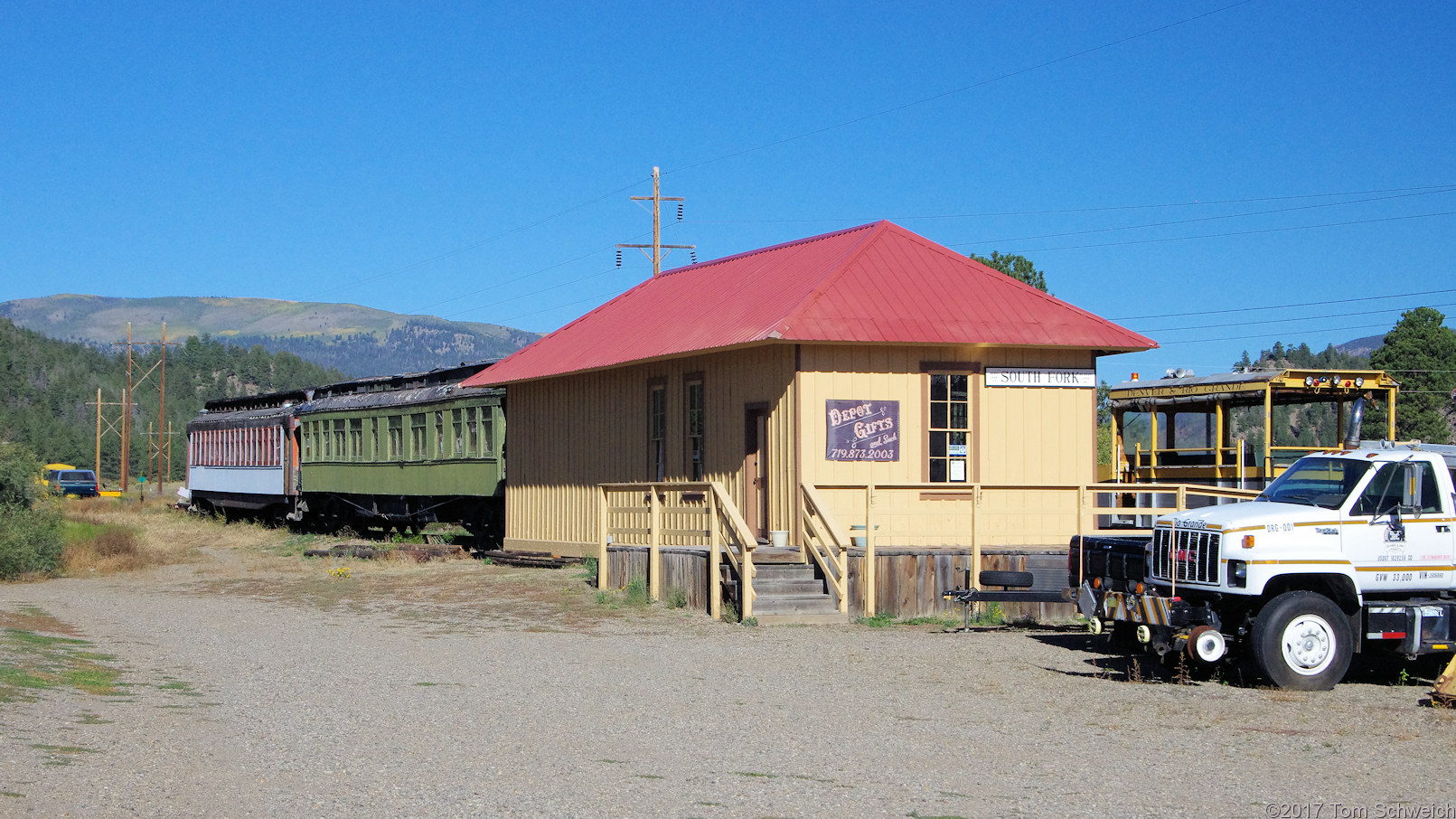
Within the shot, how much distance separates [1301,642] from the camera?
11578mm

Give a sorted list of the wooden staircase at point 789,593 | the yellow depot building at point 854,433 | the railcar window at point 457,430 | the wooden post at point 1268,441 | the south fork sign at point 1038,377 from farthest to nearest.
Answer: the railcar window at point 457,430 < the wooden post at point 1268,441 < the south fork sign at point 1038,377 < the yellow depot building at point 854,433 < the wooden staircase at point 789,593

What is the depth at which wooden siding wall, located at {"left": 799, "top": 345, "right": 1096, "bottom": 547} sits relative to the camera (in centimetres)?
1752

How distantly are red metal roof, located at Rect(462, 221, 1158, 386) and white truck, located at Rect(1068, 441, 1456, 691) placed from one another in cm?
674

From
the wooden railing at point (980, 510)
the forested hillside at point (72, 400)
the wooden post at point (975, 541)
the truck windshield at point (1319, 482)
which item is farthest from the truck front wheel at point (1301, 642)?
the forested hillside at point (72, 400)

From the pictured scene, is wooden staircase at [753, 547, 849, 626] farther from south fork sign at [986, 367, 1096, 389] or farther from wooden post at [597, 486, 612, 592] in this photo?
south fork sign at [986, 367, 1096, 389]

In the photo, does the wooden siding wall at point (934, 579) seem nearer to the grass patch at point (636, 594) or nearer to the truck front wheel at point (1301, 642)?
the grass patch at point (636, 594)

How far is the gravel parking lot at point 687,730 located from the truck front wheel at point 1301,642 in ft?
0.78

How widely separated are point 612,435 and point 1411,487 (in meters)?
13.7

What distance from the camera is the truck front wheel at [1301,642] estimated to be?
37.7 feet

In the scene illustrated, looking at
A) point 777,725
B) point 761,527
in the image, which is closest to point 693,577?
point 761,527

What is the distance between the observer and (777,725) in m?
9.77

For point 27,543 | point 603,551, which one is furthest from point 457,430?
point 603,551

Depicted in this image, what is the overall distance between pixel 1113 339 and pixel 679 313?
6947 mm

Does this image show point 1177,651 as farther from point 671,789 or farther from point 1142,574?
point 671,789
